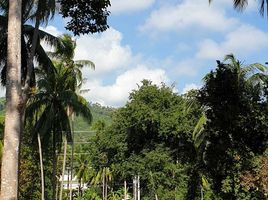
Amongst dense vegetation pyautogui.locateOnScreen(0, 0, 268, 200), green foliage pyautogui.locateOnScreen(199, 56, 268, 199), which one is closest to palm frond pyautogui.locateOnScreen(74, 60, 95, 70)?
dense vegetation pyautogui.locateOnScreen(0, 0, 268, 200)

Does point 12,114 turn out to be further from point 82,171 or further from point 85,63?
point 82,171

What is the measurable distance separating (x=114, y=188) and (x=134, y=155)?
16140 mm

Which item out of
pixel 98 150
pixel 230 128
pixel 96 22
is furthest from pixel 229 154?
pixel 98 150

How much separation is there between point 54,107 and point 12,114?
834 inches

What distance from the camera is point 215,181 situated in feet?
49.2

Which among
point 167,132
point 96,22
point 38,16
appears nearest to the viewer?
point 96,22

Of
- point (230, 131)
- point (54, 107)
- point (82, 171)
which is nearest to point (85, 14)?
point (230, 131)

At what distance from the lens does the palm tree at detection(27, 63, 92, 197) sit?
2777 cm

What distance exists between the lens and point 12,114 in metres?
7.55

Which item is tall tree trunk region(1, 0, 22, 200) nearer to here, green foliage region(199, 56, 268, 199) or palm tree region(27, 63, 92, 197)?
Result: green foliage region(199, 56, 268, 199)

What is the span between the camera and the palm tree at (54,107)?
27.8 meters

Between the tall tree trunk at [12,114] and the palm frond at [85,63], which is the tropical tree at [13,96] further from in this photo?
the palm frond at [85,63]

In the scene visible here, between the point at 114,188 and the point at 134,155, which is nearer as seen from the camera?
the point at 134,155

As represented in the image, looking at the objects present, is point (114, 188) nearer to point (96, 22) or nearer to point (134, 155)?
point (134, 155)
